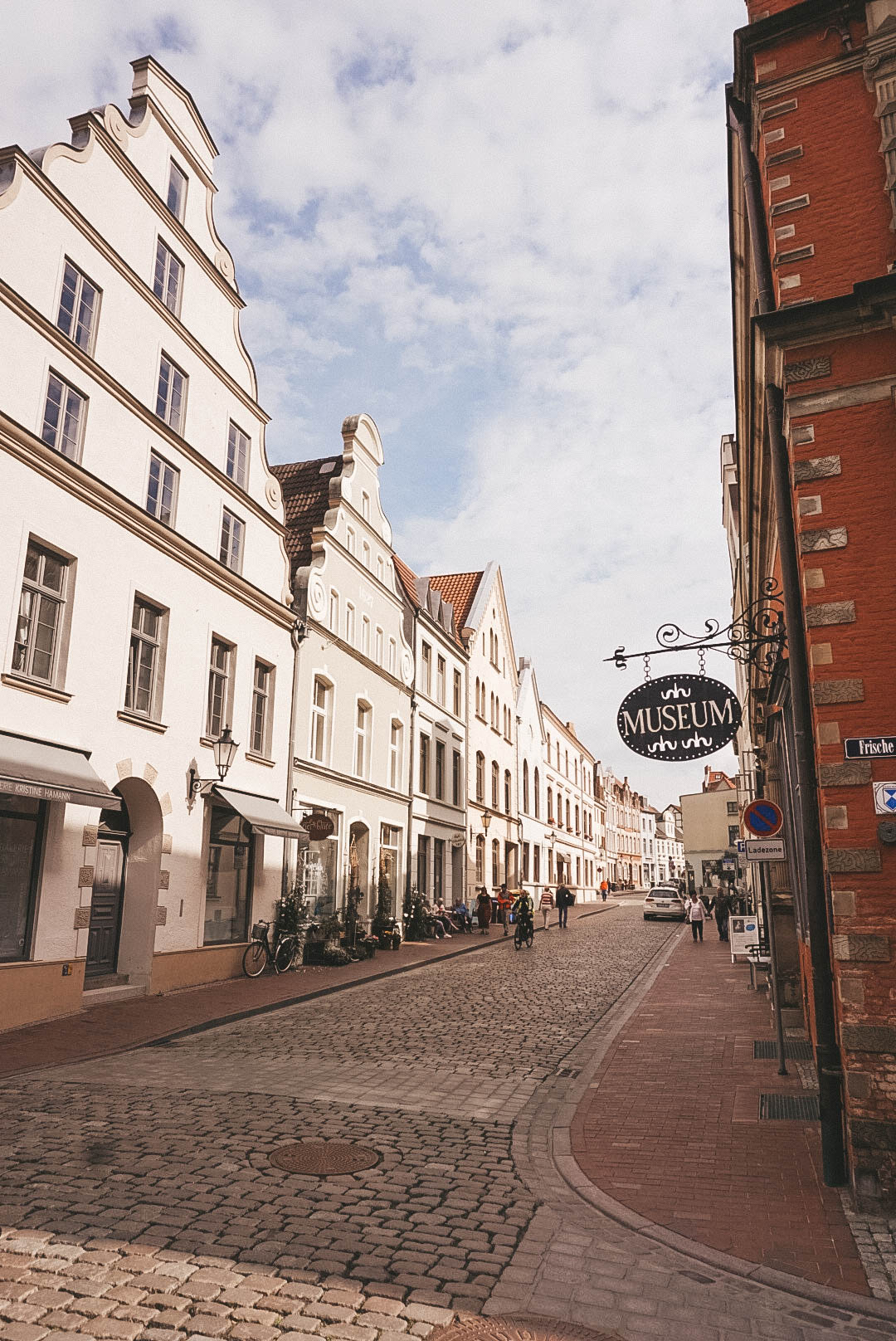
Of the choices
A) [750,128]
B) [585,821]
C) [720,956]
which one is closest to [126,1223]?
[750,128]

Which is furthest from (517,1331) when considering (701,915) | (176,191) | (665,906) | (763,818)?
(665,906)

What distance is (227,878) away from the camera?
56.4ft

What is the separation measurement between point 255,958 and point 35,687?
25.2 feet

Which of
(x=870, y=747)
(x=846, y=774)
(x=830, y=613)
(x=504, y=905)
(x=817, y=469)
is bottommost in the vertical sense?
(x=504, y=905)

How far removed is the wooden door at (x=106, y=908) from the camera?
45.7 feet

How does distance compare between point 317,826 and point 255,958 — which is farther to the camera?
point 317,826

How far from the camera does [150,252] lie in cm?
1557

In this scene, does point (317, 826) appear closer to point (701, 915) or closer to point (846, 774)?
point (701, 915)

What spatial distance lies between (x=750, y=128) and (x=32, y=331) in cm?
938

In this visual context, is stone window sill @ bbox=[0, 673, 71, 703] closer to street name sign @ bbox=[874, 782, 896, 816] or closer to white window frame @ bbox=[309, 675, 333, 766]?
white window frame @ bbox=[309, 675, 333, 766]

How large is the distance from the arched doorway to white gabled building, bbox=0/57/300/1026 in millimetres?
34

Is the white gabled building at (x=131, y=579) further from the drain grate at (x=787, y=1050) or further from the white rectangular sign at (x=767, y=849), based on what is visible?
the drain grate at (x=787, y=1050)

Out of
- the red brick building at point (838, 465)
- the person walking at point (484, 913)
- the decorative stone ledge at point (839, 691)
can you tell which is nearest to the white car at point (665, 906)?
the person walking at point (484, 913)

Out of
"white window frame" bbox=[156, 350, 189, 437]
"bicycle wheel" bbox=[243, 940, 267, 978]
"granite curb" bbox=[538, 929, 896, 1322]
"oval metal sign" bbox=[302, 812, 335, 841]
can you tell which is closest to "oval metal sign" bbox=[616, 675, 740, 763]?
"granite curb" bbox=[538, 929, 896, 1322]
